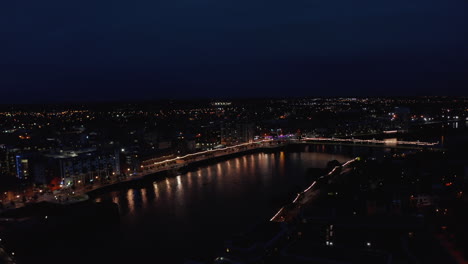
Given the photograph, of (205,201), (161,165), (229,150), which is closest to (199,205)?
(205,201)

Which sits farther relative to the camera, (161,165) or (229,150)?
(229,150)

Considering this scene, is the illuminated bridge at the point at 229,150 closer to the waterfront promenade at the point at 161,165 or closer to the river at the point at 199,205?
the waterfront promenade at the point at 161,165

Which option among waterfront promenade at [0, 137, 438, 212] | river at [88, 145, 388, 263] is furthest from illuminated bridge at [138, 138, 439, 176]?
river at [88, 145, 388, 263]

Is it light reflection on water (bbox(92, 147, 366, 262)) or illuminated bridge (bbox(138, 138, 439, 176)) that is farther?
illuminated bridge (bbox(138, 138, 439, 176))

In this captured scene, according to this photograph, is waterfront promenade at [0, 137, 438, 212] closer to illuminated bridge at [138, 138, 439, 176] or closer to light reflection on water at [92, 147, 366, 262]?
illuminated bridge at [138, 138, 439, 176]

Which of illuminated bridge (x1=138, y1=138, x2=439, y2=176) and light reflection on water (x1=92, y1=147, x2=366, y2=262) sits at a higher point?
illuminated bridge (x1=138, y1=138, x2=439, y2=176)

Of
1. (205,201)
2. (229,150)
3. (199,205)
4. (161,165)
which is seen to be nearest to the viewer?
(199,205)

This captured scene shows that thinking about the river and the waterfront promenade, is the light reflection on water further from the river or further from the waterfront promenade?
the waterfront promenade

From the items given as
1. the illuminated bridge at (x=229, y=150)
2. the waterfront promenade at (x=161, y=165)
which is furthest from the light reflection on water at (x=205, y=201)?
the illuminated bridge at (x=229, y=150)

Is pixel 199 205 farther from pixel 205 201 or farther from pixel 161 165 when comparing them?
pixel 161 165

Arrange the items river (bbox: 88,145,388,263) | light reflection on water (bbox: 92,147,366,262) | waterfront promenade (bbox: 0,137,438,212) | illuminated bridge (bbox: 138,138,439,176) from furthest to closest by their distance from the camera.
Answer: illuminated bridge (bbox: 138,138,439,176), waterfront promenade (bbox: 0,137,438,212), light reflection on water (bbox: 92,147,366,262), river (bbox: 88,145,388,263)

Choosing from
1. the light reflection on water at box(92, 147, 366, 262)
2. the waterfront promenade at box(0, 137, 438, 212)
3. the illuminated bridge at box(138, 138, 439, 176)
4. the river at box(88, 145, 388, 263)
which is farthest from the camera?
the illuminated bridge at box(138, 138, 439, 176)

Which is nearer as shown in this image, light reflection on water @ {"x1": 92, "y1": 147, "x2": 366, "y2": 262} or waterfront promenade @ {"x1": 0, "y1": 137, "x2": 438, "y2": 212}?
light reflection on water @ {"x1": 92, "y1": 147, "x2": 366, "y2": 262}

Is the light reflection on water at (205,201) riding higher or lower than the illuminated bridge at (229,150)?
lower
